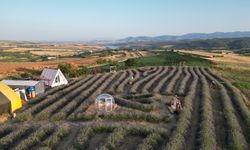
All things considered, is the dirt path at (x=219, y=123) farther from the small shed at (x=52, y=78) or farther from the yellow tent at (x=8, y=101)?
the small shed at (x=52, y=78)

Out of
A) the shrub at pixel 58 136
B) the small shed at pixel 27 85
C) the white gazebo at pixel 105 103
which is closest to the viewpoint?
the shrub at pixel 58 136

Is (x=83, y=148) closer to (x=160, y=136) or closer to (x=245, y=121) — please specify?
(x=160, y=136)

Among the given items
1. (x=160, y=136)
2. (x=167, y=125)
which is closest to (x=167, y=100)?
(x=167, y=125)

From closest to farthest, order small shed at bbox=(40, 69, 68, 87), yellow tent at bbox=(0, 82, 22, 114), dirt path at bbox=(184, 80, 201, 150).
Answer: dirt path at bbox=(184, 80, 201, 150) < yellow tent at bbox=(0, 82, 22, 114) < small shed at bbox=(40, 69, 68, 87)

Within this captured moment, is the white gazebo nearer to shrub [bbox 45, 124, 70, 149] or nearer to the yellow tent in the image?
shrub [bbox 45, 124, 70, 149]

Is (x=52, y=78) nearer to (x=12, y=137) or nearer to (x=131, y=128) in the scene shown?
(x=12, y=137)

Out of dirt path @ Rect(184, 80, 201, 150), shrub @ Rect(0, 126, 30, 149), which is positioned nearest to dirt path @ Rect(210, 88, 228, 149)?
dirt path @ Rect(184, 80, 201, 150)

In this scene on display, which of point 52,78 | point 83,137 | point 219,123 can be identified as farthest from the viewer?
point 52,78

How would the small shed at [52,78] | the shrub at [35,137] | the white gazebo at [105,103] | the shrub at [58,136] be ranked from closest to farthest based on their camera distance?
the shrub at [35,137] → the shrub at [58,136] → the white gazebo at [105,103] → the small shed at [52,78]

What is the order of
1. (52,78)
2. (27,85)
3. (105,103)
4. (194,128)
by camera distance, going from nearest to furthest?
(194,128) → (105,103) → (27,85) → (52,78)

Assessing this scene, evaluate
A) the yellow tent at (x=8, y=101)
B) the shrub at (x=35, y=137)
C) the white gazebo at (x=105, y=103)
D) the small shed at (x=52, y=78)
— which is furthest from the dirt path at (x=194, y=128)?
the small shed at (x=52, y=78)

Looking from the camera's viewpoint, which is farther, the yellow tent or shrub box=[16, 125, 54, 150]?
the yellow tent

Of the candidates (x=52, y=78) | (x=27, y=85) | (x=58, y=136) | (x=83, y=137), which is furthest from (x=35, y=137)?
(x=52, y=78)
